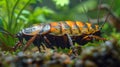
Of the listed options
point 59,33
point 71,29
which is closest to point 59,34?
point 59,33

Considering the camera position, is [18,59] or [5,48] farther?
[5,48]

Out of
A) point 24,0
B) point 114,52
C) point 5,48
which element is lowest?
point 5,48

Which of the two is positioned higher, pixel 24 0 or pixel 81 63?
pixel 24 0

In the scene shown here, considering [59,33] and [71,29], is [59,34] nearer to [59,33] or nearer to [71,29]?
[59,33]

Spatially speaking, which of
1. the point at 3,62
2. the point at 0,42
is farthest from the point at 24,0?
the point at 3,62

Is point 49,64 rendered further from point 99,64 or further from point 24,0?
point 24,0

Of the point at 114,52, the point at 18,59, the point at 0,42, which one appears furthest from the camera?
the point at 0,42
